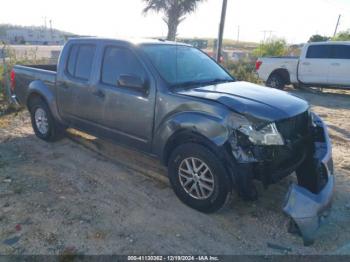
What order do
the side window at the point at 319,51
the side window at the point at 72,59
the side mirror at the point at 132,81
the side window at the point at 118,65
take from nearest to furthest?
the side mirror at the point at 132,81, the side window at the point at 118,65, the side window at the point at 72,59, the side window at the point at 319,51

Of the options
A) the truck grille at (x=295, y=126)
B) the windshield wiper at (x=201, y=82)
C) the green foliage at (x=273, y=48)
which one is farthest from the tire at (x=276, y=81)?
the truck grille at (x=295, y=126)

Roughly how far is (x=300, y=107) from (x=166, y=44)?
1.98 metres

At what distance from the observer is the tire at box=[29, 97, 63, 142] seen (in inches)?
221

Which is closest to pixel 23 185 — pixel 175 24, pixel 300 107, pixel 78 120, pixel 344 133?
pixel 78 120

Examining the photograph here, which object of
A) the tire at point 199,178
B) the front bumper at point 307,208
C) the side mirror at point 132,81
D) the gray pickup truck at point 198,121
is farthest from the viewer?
the side mirror at point 132,81

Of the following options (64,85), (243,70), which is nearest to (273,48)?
(243,70)

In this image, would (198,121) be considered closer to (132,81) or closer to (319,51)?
(132,81)

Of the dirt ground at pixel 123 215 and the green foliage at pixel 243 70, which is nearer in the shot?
the dirt ground at pixel 123 215

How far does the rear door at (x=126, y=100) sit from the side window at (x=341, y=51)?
9424 millimetres

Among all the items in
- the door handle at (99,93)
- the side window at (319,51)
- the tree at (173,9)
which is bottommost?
the door handle at (99,93)

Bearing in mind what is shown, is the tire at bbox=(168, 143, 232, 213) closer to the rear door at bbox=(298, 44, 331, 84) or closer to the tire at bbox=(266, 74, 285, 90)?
the rear door at bbox=(298, 44, 331, 84)

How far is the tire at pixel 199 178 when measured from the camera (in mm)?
3304

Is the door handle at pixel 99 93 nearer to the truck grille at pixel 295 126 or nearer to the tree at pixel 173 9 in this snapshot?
the truck grille at pixel 295 126

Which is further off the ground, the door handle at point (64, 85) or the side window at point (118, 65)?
the side window at point (118, 65)
